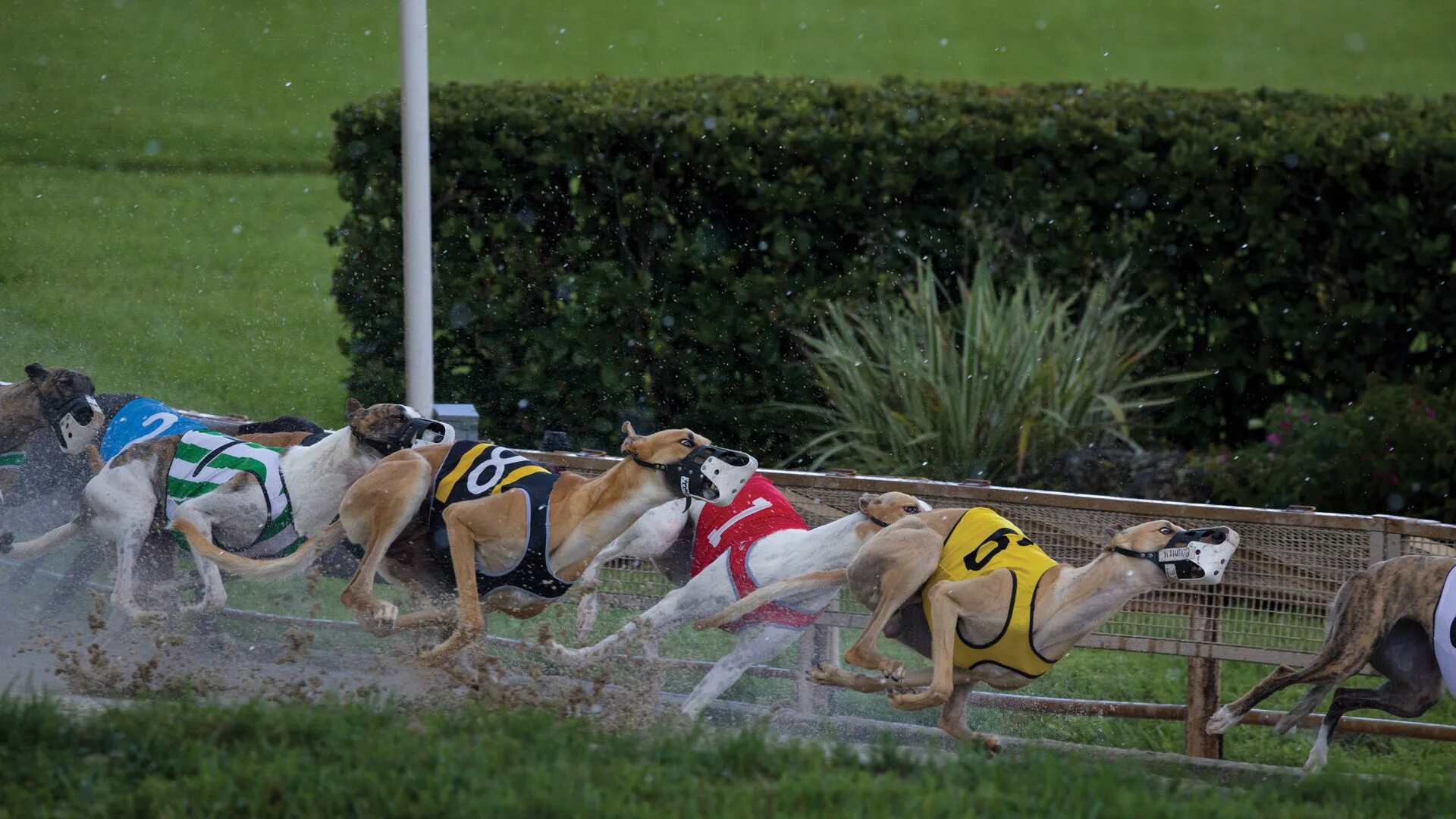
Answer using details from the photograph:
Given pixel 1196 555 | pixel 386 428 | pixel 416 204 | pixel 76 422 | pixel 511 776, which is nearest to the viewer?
pixel 511 776

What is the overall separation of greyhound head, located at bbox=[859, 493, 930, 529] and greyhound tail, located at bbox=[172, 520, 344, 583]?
61.0 inches

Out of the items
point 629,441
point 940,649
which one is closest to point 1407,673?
point 940,649

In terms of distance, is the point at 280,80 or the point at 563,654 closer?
the point at 563,654

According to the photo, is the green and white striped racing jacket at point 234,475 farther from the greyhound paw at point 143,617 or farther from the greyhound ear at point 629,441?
the greyhound ear at point 629,441

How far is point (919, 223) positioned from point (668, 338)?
1.51 meters

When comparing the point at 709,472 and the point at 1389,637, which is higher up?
the point at 709,472

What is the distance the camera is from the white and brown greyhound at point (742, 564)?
466 centimetres

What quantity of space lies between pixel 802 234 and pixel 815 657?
377 cm

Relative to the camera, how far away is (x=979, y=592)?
4.39 meters

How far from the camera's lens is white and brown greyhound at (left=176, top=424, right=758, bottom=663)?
4.54m

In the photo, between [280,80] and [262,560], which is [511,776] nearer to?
[262,560]

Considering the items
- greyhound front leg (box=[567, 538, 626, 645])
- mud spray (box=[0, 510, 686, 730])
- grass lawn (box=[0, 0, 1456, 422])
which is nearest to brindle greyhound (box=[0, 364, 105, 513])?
mud spray (box=[0, 510, 686, 730])

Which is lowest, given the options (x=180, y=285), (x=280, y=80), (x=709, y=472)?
(x=709, y=472)

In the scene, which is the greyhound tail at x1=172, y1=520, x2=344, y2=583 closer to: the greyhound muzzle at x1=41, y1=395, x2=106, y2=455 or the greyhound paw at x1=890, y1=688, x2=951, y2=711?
the greyhound muzzle at x1=41, y1=395, x2=106, y2=455
